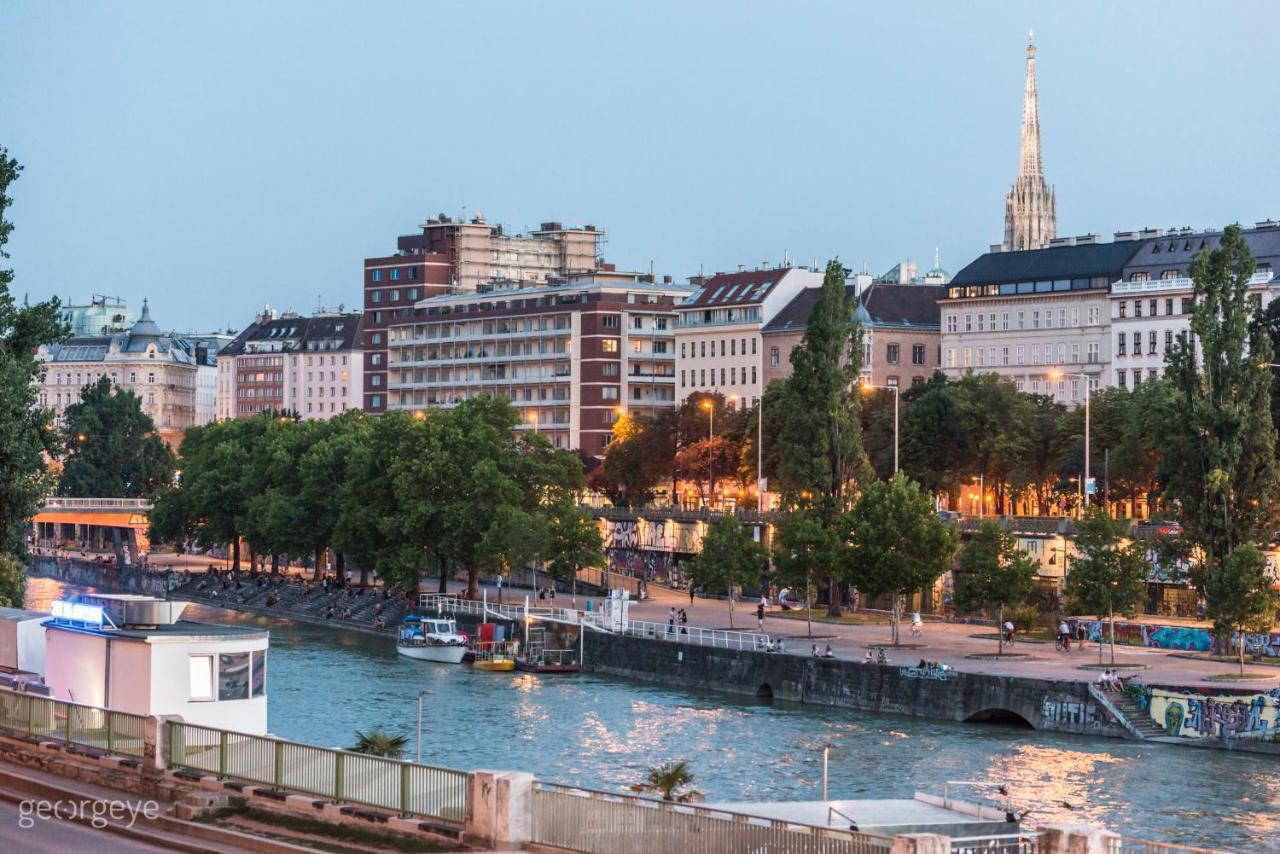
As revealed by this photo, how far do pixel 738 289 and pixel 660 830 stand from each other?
161750mm

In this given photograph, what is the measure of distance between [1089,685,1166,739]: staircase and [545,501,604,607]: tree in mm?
47511

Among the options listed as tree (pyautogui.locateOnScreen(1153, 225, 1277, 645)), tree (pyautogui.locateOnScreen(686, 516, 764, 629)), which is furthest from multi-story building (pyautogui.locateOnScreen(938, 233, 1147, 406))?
tree (pyautogui.locateOnScreen(1153, 225, 1277, 645))

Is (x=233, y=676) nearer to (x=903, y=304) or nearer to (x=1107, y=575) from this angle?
(x=1107, y=575)

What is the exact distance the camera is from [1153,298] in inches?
6196

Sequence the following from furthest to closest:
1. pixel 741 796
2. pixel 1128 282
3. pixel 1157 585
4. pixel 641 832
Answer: pixel 1128 282 → pixel 1157 585 → pixel 741 796 → pixel 641 832

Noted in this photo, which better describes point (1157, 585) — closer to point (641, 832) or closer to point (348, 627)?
point (348, 627)

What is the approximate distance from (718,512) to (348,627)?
27797 millimetres

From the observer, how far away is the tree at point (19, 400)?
63688 mm

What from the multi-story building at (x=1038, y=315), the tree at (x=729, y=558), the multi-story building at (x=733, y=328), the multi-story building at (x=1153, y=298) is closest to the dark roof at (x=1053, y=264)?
the multi-story building at (x=1038, y=315)

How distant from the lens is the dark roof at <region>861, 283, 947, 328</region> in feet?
582

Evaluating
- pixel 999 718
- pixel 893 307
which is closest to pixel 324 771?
pixel 999 718

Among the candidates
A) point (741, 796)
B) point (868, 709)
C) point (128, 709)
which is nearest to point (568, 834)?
point (128, 709)

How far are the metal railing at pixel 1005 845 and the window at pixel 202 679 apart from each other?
18.4 metres

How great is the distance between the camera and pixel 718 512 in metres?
143
